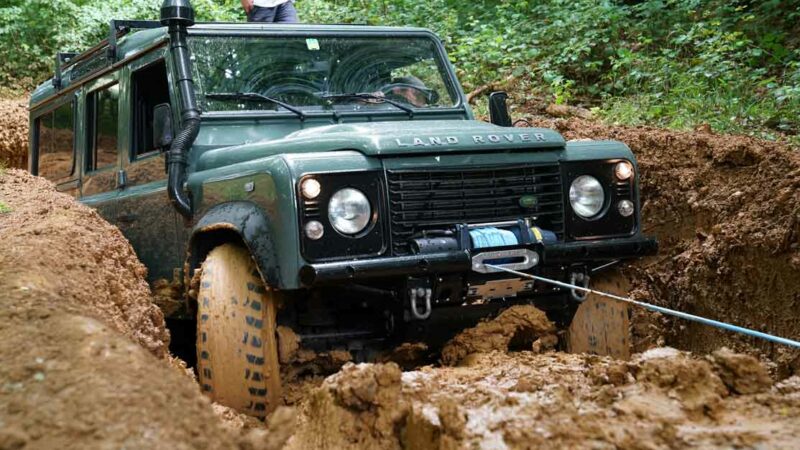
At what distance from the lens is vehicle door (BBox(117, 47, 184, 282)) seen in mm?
5227

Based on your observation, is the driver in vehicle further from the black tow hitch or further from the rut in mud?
the rut in mud

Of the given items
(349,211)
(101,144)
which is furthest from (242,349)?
(101,144)

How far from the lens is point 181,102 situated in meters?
4.93

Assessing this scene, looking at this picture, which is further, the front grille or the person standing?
the person standing

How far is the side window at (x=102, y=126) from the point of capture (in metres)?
5.84

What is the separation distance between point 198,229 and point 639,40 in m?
7.43

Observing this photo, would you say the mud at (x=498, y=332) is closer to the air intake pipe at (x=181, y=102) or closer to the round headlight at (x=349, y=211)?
the round headlight at (x=349, y=211)

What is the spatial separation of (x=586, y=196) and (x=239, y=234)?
1566mm

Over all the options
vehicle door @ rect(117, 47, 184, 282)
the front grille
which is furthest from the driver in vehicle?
the front grille

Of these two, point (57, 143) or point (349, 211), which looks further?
point (57, 143)

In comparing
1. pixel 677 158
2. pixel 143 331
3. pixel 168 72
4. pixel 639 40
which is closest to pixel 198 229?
pixel 143 331

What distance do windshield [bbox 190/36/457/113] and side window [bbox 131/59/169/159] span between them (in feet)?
1.40

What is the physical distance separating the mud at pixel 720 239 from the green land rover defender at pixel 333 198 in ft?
3.50

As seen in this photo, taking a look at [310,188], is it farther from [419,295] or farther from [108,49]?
[108,49]
